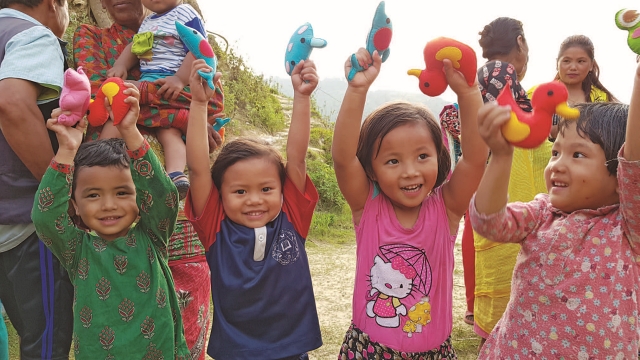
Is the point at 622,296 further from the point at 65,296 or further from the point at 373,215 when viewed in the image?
the point at 65,296

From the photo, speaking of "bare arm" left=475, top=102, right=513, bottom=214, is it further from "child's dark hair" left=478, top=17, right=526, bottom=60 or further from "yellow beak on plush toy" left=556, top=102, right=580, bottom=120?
"child's dark hair" left=478, top=17, right=526, bottom=60

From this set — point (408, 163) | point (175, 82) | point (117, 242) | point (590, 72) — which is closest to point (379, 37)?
point (408, 163)

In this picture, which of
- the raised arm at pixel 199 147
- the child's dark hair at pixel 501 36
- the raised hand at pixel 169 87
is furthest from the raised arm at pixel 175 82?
the child's dark hair at pixel 501 36

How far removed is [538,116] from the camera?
136 cm

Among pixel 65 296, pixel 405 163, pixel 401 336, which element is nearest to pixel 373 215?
pixel 405 163

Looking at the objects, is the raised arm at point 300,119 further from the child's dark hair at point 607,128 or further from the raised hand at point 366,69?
the child's dark hair at point 607,128

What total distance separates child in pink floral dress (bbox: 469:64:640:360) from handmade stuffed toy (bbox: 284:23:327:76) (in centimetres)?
73

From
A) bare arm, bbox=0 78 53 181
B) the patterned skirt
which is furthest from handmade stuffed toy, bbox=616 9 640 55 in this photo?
bare arm, bbox=0 78 53 181

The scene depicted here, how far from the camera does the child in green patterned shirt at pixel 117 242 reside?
1.77m

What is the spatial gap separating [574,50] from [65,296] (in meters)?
3.19

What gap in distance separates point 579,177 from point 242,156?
1.10 m

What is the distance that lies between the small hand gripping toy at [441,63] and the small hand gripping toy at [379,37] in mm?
120

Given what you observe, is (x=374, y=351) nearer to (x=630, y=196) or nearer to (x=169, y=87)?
(x=630, y=196)

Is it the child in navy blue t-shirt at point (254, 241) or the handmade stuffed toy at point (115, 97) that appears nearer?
the handmade stuffed toy at point (115, 97)
